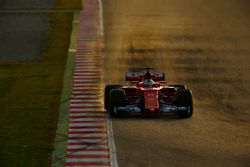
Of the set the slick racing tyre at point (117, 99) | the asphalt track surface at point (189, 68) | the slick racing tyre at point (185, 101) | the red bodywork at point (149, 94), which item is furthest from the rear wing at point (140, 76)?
the asphalt track surface at point (189, 68)

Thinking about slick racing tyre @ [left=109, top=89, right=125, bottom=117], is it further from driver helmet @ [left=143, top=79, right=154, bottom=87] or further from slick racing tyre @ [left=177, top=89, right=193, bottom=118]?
slick racing tyre @ [left=177, top=89, right=193, bottom=118]

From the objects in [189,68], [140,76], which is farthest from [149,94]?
[189,68]

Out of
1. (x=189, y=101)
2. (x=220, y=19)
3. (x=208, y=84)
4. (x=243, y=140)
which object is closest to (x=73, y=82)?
(x=208, y=84)

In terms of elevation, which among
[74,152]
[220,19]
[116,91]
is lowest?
[74,152]

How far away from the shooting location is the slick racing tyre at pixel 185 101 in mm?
24703

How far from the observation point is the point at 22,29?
4597 centimetres

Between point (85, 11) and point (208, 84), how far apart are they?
22.3 metres

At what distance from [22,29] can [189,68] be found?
51.5ft

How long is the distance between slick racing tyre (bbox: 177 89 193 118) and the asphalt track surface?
0.83ft

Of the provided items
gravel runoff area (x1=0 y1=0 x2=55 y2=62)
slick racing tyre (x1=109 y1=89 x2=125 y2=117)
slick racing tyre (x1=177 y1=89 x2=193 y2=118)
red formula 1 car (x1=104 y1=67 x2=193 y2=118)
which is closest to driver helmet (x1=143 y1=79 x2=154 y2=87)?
red formula 1 car (x1=104 y1=67 x2=193 y2=118)

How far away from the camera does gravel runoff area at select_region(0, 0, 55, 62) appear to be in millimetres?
38969

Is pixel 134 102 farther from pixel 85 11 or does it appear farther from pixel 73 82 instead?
pixel 85 11

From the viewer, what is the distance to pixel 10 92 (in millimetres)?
29953

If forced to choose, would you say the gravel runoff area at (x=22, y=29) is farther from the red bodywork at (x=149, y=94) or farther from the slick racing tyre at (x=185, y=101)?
the slick racing tyre at (x=185, y=101)
